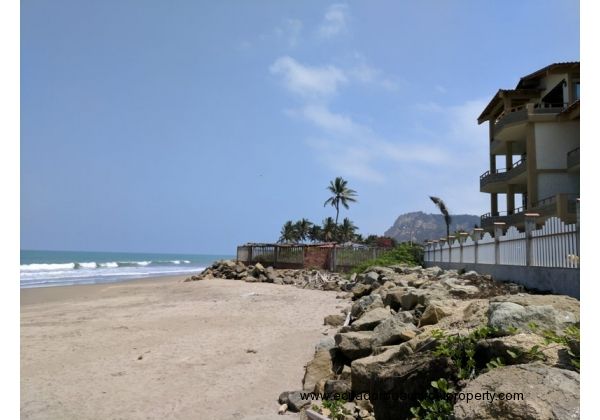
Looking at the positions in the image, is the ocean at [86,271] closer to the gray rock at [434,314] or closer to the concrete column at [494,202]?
the concrete column at [494,202]

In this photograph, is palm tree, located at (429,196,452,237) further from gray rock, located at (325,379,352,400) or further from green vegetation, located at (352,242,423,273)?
gray rock, located at (325,379,352,400)

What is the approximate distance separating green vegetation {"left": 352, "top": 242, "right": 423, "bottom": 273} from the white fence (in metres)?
8.20

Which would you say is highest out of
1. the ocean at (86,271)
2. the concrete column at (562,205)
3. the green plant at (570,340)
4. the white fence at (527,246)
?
the concrete column at (562,205)

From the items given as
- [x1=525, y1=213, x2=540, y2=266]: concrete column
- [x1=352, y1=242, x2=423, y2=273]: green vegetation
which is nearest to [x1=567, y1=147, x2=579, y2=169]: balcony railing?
[x1=352, y1=242, x2=423, y2=273]: green vegetation

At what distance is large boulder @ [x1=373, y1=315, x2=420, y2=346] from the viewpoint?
636cm

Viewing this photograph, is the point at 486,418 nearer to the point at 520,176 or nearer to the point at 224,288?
the point at 224,288

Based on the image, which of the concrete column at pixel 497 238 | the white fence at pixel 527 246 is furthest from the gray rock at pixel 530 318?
the concrete column at pixel 497 238

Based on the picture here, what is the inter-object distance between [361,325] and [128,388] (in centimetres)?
376

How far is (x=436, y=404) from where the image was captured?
13.0 feet

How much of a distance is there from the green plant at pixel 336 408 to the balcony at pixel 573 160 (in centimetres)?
2545

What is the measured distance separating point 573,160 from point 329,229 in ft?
145

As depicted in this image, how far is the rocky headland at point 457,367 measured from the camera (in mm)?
3344

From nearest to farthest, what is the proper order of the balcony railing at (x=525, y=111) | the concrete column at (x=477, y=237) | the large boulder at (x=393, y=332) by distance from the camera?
the large boulder at (x=393, y=332) < the concrete column at (x=477, y=237) < the balcony railing at (x=525, y=111)

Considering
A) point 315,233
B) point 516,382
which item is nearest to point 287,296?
point 516,382
